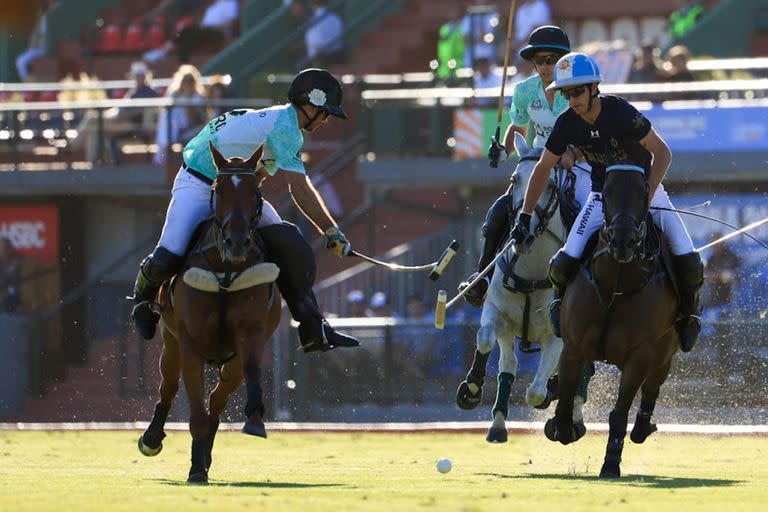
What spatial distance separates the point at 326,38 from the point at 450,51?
8.40ft

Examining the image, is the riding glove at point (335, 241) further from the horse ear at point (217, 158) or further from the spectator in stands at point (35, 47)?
the spectator in stands at point (35, 47)

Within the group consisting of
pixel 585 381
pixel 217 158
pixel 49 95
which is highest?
pixel 217 158

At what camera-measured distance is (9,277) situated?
2314cm

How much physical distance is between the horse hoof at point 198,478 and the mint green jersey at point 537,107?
3.81 meters

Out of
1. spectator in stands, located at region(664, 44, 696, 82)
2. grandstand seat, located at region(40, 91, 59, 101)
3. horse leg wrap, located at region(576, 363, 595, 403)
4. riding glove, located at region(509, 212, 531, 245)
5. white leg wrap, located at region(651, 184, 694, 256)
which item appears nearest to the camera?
white leg wrap, located at region(651, 184, 694, 256)

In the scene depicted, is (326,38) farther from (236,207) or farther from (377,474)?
(236,207)

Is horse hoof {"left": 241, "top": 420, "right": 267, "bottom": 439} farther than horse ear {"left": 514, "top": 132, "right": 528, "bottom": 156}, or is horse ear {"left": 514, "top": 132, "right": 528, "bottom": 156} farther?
horse ear {"left": 514, "top": 132, "right": 528, "bottom": 156}

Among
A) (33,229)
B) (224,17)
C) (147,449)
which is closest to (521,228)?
(147,449)

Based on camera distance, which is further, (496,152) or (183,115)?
(183,115)

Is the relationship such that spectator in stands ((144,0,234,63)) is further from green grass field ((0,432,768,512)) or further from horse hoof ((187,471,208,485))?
horse hoof ((187,471,208,485))

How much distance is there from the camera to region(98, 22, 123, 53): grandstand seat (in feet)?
93.0

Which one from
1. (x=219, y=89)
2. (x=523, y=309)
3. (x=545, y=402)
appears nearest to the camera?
(x=545, y=402)

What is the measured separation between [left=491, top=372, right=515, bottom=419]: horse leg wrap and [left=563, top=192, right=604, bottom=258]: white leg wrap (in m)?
1.81

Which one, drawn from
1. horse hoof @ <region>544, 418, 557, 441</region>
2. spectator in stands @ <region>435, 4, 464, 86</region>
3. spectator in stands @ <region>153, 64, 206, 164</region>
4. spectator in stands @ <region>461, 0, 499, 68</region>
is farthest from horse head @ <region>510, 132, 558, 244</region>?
spectator in stands @ <region>461, 0, 499, 68</region>
